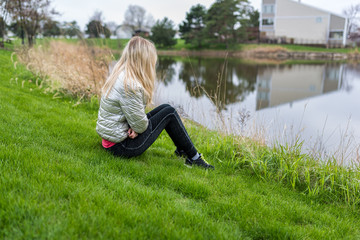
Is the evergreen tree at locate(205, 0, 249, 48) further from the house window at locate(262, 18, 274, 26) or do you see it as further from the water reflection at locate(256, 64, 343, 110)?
the water reflection at locate(256, 64, 343, 110)

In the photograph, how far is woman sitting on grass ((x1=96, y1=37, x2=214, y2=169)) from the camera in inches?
102

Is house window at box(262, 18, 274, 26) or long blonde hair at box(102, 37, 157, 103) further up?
house window at box(262, 18, 274, 26)

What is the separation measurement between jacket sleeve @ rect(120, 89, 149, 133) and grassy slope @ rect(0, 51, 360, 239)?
0.42 m

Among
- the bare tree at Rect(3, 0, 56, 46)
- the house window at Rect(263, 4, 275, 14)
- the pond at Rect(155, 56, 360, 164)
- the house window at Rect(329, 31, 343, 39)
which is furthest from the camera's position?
the house window at Rect(263, 4, 275, 14)

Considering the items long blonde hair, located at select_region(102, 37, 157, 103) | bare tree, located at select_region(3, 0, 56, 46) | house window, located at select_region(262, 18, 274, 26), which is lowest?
long blonde hair, located at select_region(102, 37, 157, 103)

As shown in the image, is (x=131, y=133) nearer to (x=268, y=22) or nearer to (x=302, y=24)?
(x=268, y=22)

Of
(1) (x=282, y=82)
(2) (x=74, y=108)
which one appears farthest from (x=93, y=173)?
(1) (x=282, y=82)

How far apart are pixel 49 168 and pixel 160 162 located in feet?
3.65

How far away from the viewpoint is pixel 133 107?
2.58 metres

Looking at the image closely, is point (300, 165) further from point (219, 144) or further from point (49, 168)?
point (49, 168)

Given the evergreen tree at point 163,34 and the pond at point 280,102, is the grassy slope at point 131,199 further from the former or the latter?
the evergreen tree at point 163,34

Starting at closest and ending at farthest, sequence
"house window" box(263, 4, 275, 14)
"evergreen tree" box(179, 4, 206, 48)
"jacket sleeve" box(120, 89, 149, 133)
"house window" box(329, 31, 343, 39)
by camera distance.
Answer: "jacket sleeve" box(120, 89, 149, 133)
"evergreen tree" box(179, 4, 206, 48)
"house window" box(329, 31, 343, 39)
"house window" box(263, 4, 275, 14)

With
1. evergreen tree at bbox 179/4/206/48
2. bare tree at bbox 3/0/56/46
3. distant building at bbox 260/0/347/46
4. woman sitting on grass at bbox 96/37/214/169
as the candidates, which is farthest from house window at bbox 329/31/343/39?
woman sitting on grass at bbox 96/37/214/169

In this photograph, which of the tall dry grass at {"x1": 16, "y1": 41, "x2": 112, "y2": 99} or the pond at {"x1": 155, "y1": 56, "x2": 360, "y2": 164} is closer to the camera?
the pond at {"x1": 155, "y1": 56, "x2": 360, "y2": 164}
